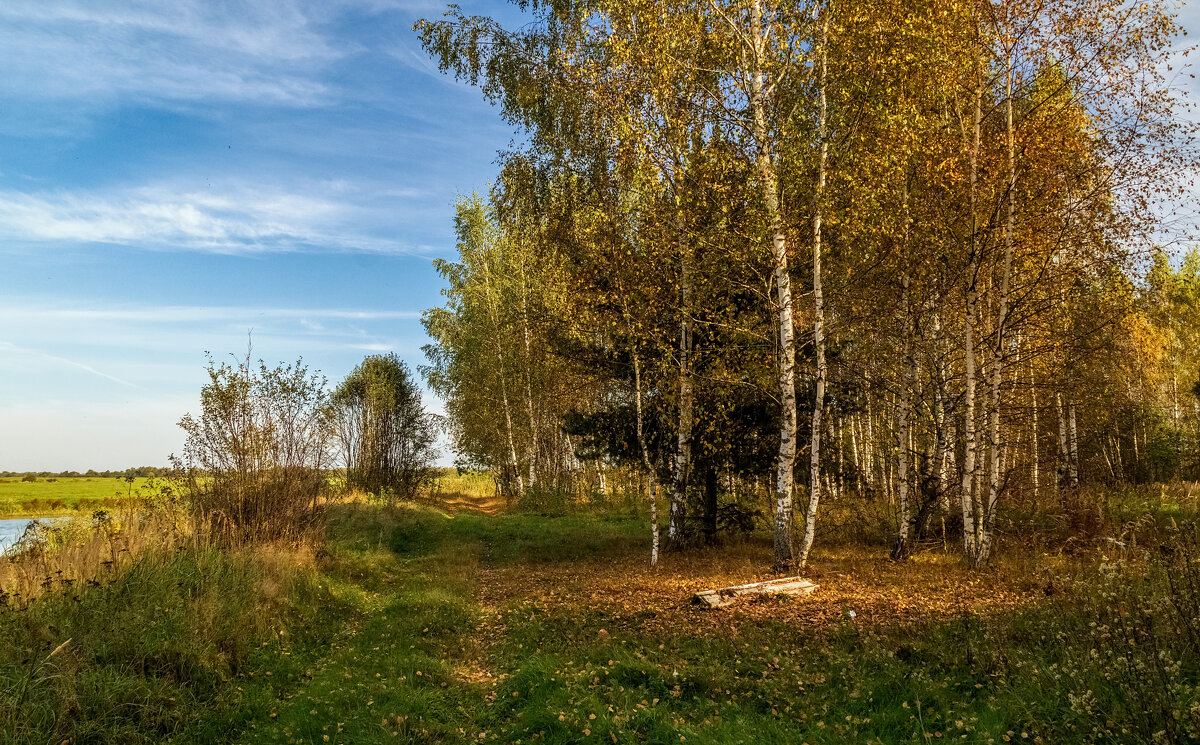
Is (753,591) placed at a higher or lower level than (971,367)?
lower

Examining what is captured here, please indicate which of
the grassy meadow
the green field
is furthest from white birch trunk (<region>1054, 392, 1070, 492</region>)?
the green field

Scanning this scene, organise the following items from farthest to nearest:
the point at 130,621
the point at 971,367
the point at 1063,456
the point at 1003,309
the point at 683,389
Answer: the point at 1063,456, the point at 683,389, the point at 971,367, the point at 1003,309, the point at 130,621

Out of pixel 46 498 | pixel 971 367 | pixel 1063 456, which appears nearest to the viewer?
pixel 971 367

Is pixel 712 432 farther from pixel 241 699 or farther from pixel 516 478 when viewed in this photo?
pixel 516 478

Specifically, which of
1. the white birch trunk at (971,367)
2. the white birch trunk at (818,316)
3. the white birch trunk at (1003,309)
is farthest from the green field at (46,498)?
the white birch trunk at (1003,309)

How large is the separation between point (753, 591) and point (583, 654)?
4.30m

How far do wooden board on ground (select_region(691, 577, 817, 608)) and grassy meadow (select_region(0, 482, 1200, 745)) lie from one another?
416 millimetres

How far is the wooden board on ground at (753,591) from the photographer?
11.2 m

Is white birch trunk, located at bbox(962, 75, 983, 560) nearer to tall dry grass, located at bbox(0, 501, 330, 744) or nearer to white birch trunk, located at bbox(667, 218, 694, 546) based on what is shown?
white birch trunk, located at bbox(667, 218, 694, 546)

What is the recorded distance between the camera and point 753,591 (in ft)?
38.7

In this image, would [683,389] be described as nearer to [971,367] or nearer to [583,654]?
[971,367]

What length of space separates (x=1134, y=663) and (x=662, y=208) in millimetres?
11871

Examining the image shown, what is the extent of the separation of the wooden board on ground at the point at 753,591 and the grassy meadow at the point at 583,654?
416 mm

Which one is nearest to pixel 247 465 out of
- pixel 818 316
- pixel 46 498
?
pixel 818 316
